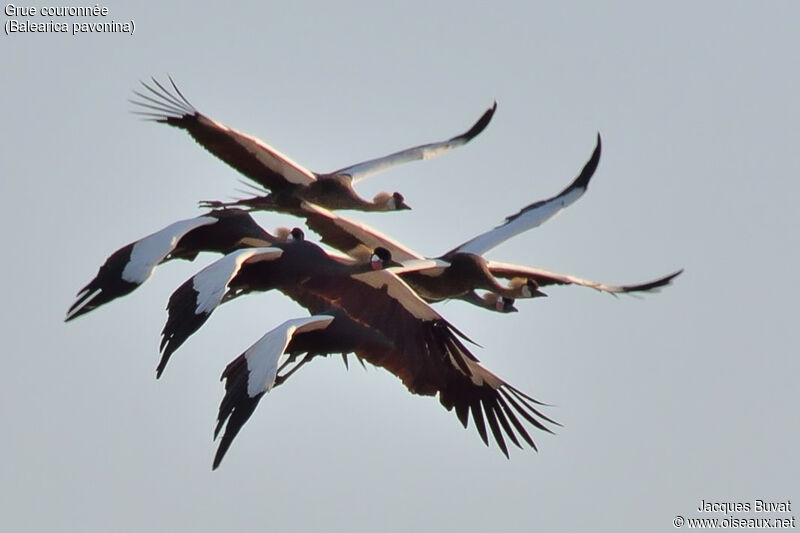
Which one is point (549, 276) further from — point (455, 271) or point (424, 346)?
point (424, 346)

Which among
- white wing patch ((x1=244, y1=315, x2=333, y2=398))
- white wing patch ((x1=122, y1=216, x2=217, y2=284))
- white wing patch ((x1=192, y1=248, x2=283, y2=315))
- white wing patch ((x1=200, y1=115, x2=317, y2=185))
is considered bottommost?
white wing patch ((x1=244, y1=315, x2=333, y2=398))

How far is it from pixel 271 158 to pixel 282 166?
0.88 feet

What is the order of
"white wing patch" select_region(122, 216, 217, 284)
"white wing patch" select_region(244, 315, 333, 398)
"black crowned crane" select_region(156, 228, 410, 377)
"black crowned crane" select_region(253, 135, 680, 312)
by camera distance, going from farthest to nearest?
"black crowned crane" select_region(253, 135, 680, 312) < "black crowned crane" select_region(156, 228, 410, 377) < "white wing patch" select_region(122, 216, 217, 284) < "white wing patch" select_region(244, 315, 333, 398)

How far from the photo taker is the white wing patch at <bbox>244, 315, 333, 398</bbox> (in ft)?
75.8

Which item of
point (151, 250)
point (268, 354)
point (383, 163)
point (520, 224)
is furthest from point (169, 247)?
point (520, 224)

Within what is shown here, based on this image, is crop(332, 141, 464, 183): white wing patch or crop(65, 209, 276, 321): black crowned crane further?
crop(332, 141, 464, 183): white wing patch

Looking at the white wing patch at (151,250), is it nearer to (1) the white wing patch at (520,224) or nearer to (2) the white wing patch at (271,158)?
(2) the white wing patch at (271,158)

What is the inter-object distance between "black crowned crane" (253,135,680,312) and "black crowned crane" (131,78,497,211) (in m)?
0.23

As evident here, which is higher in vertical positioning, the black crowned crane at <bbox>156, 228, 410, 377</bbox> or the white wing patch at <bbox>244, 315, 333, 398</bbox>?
the black crowned crane at <bbox>156, 228, 410, 377</bbox>

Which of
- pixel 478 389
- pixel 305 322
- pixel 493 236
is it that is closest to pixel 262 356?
pixel 305 322

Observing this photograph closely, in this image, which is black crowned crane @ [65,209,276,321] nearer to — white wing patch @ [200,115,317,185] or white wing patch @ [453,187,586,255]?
white wing patch @ [200,115,317,185]

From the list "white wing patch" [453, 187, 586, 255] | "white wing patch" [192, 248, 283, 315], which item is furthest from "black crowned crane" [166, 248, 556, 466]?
"white wing patch" [453, 187, 586, 255]

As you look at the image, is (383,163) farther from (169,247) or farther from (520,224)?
(169,247)

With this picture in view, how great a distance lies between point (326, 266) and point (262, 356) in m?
1.83
